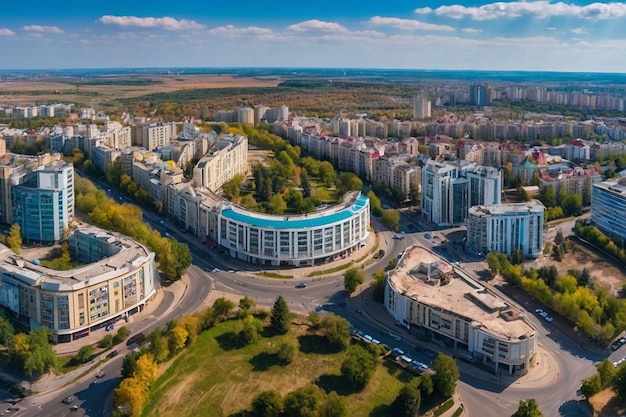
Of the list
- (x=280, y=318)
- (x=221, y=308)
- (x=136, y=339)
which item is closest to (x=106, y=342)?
(x=136, y=339)

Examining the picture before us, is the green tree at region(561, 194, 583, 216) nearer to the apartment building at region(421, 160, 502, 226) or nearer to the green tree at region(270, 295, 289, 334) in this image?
the apartment building at region(421, 160, 502, 226)

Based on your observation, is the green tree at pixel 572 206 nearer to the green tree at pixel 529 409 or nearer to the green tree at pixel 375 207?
the green tree at pixel 375 207

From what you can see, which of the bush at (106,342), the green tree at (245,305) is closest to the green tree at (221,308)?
the green tree at (245,305)

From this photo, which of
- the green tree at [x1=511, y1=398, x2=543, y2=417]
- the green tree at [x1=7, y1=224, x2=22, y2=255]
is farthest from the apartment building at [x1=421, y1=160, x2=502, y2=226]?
the green tree at [x1=7, y1=224, x2=22, y2=255]

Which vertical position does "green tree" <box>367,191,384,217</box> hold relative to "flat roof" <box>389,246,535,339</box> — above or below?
above

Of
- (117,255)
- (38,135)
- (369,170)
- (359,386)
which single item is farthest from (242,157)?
(359,386)

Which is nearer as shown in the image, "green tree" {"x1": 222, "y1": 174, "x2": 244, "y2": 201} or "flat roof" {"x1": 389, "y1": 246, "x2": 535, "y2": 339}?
"flat roof" {"x1": 389, "y1": 246, "x2": 535, "y2": 339}
